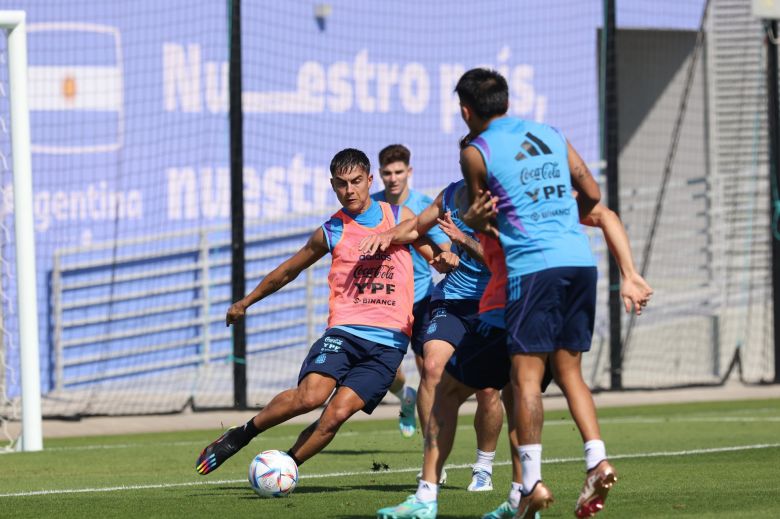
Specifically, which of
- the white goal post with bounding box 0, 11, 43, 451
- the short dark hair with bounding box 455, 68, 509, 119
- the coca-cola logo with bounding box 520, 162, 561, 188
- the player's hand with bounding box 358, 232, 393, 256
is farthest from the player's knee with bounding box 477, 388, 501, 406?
the white goal post with bounding box 0, 11, 43, 451

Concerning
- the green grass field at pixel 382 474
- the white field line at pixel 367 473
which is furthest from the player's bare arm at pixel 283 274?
the white field line at pixel 367 473

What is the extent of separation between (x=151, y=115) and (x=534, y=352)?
41.6ft

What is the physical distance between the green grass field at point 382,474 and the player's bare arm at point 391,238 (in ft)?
4.49

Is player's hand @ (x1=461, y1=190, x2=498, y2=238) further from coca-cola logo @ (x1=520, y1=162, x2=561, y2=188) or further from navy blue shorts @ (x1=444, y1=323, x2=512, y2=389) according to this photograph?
navy blue shorts @ (x1=444, y1=323, x2=512, y2=389)

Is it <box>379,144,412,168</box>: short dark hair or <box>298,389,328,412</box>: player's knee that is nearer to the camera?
<box>298,389,328,412</box>: player's knee

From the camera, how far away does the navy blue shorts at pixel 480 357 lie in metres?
6.56

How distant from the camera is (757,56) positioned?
73.0 ft

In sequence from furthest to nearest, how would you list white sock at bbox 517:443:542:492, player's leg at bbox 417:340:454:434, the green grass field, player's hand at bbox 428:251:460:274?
player's leg at bbox 417:340:454:434
player's hand at bbox 428:251:460:274
the green grass field
white sock at bbox 517:443:542:492

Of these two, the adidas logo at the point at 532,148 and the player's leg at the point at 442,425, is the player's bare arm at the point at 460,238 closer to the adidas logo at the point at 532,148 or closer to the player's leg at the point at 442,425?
the player's leg at the point at 442,425

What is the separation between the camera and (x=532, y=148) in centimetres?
617

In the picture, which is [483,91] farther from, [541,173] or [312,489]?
[312,489]

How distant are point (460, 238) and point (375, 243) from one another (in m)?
0.47

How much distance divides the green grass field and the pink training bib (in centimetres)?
101

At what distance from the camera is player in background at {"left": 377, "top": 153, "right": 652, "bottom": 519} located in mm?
6410
